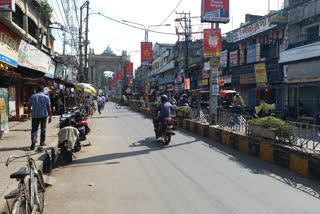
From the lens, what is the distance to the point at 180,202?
3578 mm

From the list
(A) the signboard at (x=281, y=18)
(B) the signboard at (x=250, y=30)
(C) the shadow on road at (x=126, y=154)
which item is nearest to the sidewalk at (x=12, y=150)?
(C) the shadow on road at (x=126, y=154)

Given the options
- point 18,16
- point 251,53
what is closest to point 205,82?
point 251,53

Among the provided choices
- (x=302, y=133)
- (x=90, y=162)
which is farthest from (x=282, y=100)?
(x=90, y=162)

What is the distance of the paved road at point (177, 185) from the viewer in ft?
11.3

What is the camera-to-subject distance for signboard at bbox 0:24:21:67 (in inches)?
333

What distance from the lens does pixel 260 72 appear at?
1825 centimetres

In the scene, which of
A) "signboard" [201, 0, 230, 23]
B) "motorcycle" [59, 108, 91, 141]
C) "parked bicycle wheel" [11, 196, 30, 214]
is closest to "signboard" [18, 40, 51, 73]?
"motorcycle" [59, 108, 91, 141]

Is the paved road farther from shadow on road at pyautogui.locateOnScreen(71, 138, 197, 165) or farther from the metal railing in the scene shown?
the metal railing

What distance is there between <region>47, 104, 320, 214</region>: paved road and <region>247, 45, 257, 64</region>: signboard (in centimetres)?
1448

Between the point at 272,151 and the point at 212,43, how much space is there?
5.27 meters

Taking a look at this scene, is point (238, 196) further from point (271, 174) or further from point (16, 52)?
point (16, 52)

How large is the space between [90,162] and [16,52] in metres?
7.05

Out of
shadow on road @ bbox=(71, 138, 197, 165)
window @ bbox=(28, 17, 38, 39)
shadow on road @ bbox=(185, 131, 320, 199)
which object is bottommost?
shadow on road @ bbox=(185, 131, 320, 199)

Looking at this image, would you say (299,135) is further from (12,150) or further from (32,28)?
(32,28)
